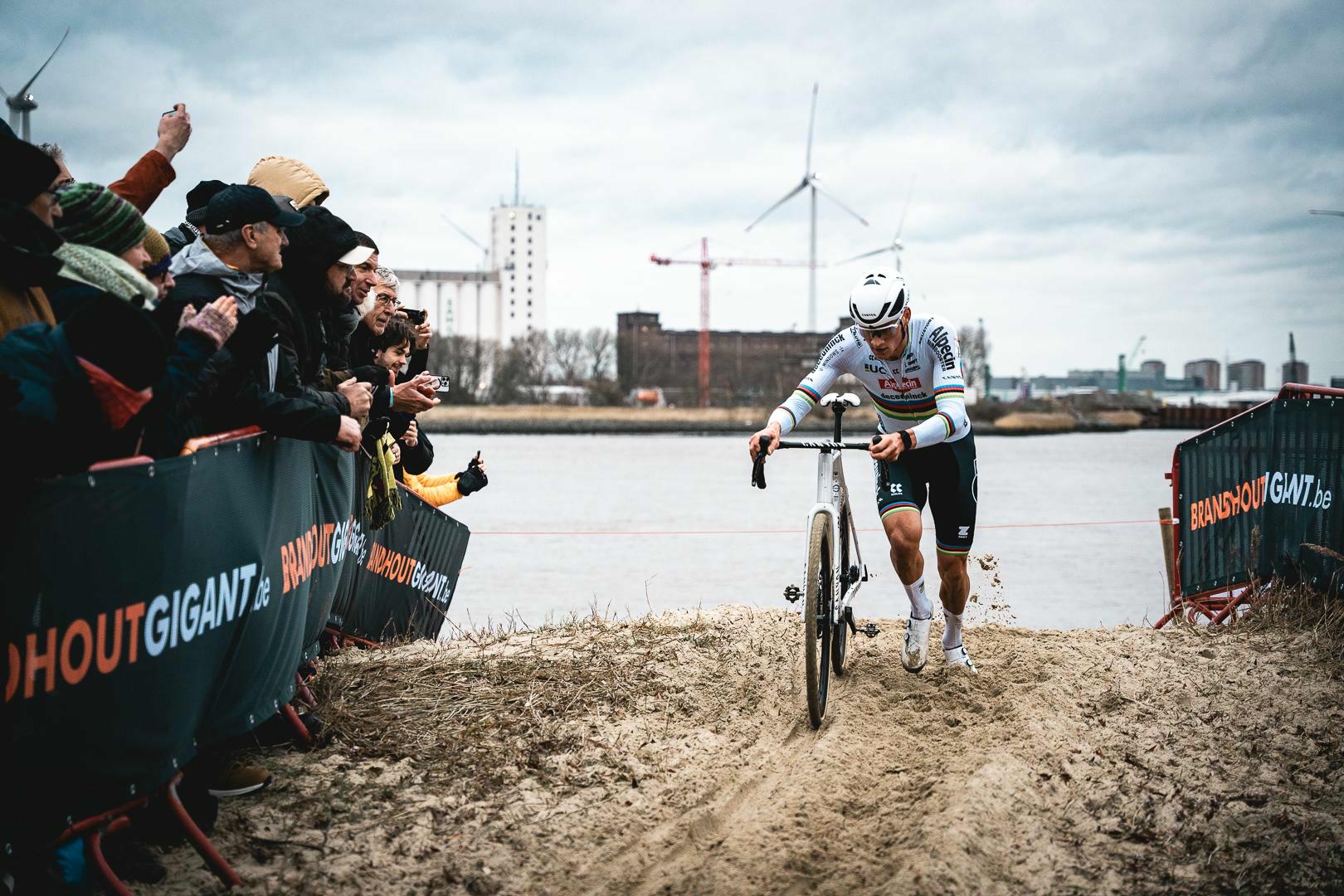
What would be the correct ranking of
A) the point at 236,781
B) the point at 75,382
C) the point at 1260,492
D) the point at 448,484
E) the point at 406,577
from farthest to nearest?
1. the point at 448,484
2. the point at 1260,492
3. the point at 406,577
4. the point at 236,781
5. the point at 75,382

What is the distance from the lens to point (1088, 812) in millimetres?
4402

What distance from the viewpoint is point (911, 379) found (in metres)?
6.55

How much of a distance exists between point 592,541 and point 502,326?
150443 millimetres

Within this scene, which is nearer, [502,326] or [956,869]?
[956,869]

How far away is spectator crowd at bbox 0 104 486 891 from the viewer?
10.2 feet

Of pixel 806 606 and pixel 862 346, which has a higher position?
pixel 862 346

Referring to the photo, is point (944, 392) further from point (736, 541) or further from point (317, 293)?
point (736, 541)

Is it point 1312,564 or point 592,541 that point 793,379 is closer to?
point 592,541

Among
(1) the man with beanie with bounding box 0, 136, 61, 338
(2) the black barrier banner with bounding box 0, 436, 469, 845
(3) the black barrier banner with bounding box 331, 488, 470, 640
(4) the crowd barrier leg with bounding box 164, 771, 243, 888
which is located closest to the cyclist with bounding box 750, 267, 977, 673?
(3) the black barrier banner with bounding box 331, 488, 470, 640

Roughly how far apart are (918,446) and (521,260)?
174m

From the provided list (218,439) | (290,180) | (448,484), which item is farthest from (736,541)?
(218,439)

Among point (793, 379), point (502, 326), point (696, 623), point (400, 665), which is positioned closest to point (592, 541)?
point (696, 623)

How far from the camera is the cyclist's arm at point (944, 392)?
6.12 metres

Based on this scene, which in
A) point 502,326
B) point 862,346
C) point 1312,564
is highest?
point 502,326
